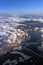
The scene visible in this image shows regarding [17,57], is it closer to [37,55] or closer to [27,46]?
Result: [37,55]

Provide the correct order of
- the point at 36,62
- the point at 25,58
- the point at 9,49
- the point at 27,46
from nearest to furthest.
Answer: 1. the point at 36,62
2. the point at 25,58
3. the point at 9,49
4. the point at 27,46

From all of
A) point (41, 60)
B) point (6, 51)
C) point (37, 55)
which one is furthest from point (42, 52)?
point (6, 51)

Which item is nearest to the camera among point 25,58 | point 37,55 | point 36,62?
point 36,62

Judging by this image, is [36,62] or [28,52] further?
[28,52]

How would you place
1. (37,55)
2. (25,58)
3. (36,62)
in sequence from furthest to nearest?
(37,55)
(25,58)
(36,62)

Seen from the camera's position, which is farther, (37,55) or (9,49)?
(9,49)

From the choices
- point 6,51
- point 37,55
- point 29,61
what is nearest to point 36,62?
point 29,61

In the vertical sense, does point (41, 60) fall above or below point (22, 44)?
below

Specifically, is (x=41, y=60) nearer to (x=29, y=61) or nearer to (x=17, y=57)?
(x=29, y=61)

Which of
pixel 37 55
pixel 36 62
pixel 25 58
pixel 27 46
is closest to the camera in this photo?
pixel 36 62
